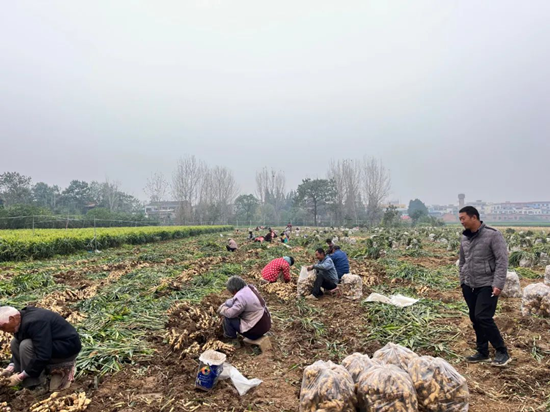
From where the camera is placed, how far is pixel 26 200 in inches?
1762

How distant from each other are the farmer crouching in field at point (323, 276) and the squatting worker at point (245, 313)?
2.52m

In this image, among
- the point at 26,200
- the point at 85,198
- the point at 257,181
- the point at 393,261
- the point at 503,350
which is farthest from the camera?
the point at 257,181

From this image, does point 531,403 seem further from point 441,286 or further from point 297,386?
point 441,286

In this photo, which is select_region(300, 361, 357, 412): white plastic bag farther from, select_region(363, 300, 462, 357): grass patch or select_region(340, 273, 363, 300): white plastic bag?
select_region(340, 273, 363, 300): white plastic bag

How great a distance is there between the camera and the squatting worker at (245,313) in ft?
14.5

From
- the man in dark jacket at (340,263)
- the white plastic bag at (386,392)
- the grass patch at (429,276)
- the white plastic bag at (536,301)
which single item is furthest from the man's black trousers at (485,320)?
the grass patch at (429,276)

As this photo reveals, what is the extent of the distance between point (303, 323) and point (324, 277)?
185cm

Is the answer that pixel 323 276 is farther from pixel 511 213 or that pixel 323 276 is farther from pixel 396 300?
pixel 511 213

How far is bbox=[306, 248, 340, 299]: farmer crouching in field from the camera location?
6.82m

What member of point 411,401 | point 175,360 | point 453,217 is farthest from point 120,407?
point 453,217

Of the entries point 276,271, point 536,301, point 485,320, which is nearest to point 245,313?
point 485,320

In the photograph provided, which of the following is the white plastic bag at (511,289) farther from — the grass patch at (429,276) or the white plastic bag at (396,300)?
the white plastic bag at (396,300)

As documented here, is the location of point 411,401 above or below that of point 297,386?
above

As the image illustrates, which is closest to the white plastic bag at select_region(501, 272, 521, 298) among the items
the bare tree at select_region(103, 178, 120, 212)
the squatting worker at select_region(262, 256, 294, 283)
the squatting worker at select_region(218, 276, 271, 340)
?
the squatting worker at select_region(262, 256, 294, 283)
